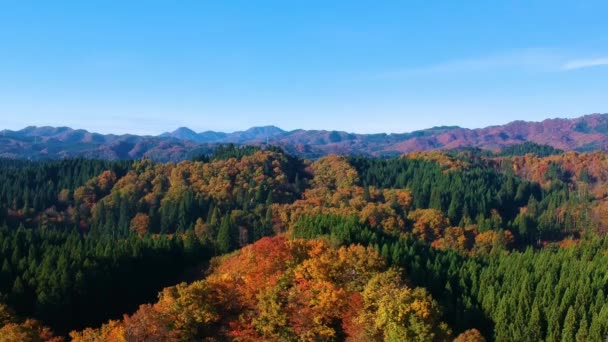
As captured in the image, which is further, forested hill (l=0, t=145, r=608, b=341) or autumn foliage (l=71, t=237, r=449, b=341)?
forested hill (l=0, t=145, r=608, b=341)

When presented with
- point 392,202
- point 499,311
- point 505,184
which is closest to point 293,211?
point 392,202

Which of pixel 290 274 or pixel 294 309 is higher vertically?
pixel 290 274

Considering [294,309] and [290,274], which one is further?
[290,274]

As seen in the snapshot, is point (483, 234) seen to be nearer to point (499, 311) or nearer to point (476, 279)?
point (476, 279)

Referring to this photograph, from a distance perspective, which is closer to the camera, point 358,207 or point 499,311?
point 499,311

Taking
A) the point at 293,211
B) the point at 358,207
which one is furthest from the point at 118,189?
the point at 358,207

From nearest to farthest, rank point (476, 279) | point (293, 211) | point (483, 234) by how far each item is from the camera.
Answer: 1. point (476, 279)
2. point (483, 234)
3. point (293, 211)

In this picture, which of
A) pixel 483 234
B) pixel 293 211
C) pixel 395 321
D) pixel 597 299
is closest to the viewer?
pixel 395 321

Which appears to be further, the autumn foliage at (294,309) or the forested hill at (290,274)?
the forested hill at (290,274)

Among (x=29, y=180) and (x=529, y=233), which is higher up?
(x=29, y=180)
